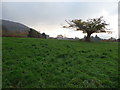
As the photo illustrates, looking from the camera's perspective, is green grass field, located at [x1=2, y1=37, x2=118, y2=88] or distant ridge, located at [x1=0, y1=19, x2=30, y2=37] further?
distant ridge, located at [x1=0, y1=19, x2=30, y2=37]

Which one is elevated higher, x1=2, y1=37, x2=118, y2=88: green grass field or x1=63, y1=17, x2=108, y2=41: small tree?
x1=63, y1=17, x2=108, y2=41: small tree

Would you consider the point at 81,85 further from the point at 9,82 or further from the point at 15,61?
the point at 15,61

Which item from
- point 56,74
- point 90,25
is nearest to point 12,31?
point 90,25

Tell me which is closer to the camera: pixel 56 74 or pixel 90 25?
pixel 56 74

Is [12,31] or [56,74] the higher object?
[12,31]

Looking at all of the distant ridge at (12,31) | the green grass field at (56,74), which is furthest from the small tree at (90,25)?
the green grass field at (56,74)

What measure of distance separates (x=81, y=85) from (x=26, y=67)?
3.27 meters

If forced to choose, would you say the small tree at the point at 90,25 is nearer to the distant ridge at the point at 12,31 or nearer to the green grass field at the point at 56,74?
the distant ridge at the point at 12,31

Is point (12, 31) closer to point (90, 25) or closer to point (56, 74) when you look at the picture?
point (90, 25)

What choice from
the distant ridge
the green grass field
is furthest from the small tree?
the green grass field

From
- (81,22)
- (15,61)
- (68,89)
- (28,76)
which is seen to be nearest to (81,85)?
(68,89)

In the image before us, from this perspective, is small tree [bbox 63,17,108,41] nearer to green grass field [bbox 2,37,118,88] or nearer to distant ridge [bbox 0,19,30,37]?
distant ridge [bbox 0,19,30,37]

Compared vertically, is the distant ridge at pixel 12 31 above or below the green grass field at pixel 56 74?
above

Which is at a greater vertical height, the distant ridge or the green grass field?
the distant ridge
